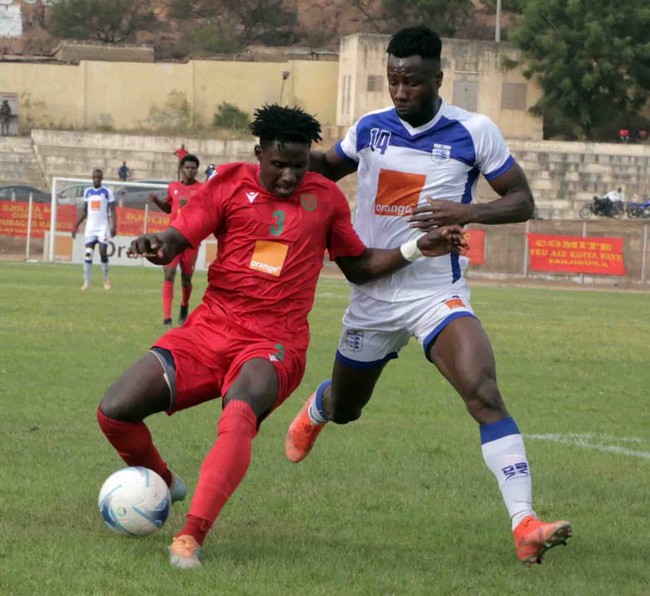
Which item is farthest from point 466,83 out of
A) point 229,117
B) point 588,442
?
point 588,442

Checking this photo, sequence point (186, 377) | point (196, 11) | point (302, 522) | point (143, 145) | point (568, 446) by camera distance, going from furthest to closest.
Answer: point (196, 11) → point (143, 145) → point (568, 446) → point (302, 522) → point (186, 377)

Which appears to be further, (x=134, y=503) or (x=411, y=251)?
(x=411, y=251)

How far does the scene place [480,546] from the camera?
5789mm

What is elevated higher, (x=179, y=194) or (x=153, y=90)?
(x=153, y=90)

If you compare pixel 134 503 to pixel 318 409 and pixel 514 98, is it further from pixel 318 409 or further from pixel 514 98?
pixel 514 98

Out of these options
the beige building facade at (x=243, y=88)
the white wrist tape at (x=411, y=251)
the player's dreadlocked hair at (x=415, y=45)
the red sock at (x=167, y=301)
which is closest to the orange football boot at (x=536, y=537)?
the white wrist tape at (x=411, y=251)

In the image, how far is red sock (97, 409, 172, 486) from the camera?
18.6ft

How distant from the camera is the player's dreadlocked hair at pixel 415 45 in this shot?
6.20 m

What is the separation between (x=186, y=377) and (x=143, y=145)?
184ft

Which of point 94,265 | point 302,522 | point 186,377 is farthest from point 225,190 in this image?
point 94,265

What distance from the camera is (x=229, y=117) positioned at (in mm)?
67938

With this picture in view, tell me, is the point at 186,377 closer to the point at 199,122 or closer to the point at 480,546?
the point at 480,546

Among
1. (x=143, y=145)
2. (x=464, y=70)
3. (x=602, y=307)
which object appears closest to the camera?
(x=602, y=307)

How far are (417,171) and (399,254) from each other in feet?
1.49
